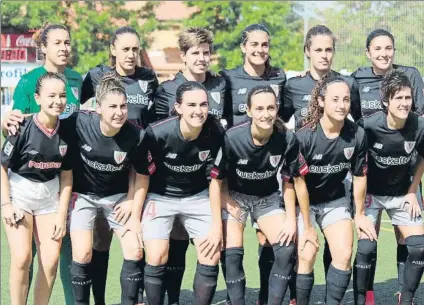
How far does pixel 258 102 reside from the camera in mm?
4898

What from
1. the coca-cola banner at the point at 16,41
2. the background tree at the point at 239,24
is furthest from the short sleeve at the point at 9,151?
the background tree at the point at 239,24

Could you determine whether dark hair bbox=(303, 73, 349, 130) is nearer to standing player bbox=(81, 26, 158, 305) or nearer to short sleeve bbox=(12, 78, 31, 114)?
standing player bbox=(81, 26, 158, 305)

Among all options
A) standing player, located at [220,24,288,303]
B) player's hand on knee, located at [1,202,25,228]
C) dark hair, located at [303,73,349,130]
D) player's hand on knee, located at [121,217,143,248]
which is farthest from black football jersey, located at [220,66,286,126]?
player's hand on knee, located at [1,202,25,228]

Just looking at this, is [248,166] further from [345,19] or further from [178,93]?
[345,19]

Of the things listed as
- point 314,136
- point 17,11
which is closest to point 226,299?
point 314,136

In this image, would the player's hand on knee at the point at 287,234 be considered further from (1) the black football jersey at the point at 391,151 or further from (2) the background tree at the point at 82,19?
(2) the background tree at the point at 82,19

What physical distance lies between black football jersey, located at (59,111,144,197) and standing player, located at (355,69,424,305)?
1.66 metres

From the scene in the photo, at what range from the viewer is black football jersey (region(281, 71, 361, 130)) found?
5508 millimetres

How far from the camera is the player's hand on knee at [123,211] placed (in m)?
5.06

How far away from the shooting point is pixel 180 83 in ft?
17.7

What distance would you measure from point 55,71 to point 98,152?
2.48 feet

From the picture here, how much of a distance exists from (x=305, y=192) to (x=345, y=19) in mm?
10721

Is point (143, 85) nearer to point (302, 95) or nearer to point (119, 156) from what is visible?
point (119, 156)

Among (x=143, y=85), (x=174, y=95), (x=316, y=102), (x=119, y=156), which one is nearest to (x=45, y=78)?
(x=119, y=156)
